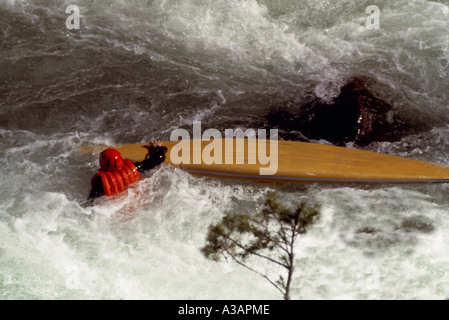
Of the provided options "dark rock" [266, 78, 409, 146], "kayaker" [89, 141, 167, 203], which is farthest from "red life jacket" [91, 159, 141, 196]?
"dark rock" [266, 78, 409, 146]

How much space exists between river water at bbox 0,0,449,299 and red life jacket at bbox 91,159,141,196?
0.27 m

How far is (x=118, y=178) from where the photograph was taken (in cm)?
473

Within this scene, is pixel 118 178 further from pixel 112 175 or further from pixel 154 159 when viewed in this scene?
pixel 154 159

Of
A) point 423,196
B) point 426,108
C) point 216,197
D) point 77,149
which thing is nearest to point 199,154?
point 216,197

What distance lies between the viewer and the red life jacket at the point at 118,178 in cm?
466

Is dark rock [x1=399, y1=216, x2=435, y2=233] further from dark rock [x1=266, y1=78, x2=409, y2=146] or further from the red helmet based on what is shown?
the red helmet

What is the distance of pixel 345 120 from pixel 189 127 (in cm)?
199

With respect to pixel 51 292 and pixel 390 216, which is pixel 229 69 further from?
pixel 51 292

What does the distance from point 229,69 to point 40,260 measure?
3.72m
